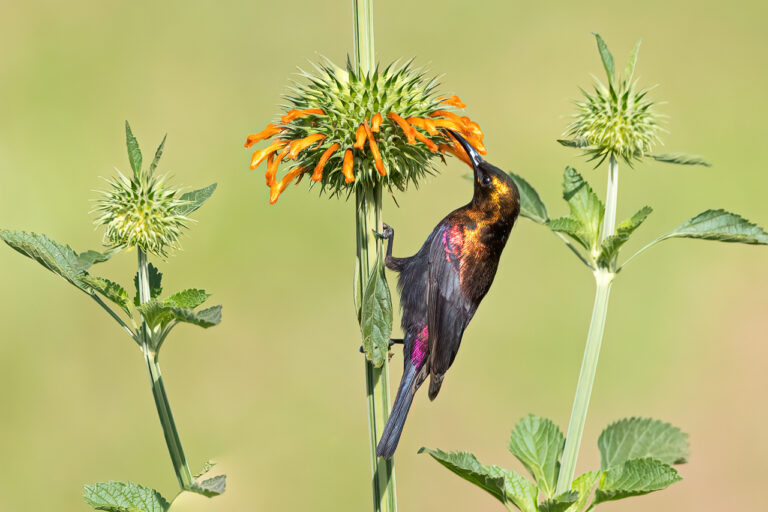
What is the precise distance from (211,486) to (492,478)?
52cm

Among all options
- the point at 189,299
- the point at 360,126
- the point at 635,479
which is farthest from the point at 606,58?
the point at 189,299

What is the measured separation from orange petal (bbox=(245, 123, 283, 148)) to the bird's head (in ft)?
1.91

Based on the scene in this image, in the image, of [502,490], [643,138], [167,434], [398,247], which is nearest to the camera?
[167,434]

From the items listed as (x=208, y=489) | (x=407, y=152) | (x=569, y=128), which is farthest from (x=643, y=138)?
(x=208, y=489)

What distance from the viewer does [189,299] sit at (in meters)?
1.56

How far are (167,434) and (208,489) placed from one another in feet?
0.67

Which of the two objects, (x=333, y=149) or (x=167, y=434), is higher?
(x=333, y=149)

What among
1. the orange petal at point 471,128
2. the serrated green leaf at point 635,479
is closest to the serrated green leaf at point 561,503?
the serrated green leaf at point 635,479

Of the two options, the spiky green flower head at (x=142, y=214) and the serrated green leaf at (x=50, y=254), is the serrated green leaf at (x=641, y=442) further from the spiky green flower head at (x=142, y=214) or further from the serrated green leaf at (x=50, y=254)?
the serrated green leaf at (x=50, y=254)

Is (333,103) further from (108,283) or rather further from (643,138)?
(643,138)

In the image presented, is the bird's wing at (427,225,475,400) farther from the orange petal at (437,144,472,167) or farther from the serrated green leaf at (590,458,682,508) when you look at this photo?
the serrated green leaf at (590,458,682,508)

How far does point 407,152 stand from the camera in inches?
67.2

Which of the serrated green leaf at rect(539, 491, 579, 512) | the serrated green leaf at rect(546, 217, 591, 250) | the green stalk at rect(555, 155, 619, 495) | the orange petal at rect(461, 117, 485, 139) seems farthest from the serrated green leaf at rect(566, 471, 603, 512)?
the orange petal at rect(461, 117, 485, 139)

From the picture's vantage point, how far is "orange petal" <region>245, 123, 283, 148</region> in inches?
61.8
